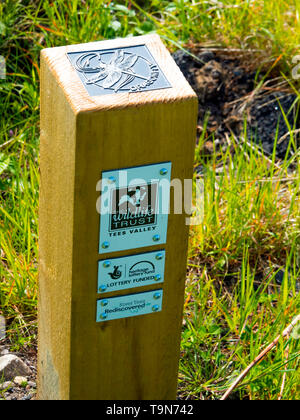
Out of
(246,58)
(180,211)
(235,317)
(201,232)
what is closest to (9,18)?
(246,58)

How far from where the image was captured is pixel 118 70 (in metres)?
1.60

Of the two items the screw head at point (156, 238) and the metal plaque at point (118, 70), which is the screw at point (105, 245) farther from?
the metal plaque at point (118, 70)

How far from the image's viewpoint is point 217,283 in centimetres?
280

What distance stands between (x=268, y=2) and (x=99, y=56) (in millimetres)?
2190

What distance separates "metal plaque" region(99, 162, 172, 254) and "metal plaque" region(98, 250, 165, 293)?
35 millimetres

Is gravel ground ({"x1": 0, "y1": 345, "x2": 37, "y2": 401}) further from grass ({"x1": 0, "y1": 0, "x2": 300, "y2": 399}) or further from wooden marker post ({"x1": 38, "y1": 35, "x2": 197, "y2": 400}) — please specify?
wooden marker post ({"x1": 38, "y1": 35, "x2": 197, "y2": 400})

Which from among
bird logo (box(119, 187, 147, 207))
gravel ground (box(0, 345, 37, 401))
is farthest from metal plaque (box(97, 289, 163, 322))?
gravel ground (box(0, 345, 37, 401))

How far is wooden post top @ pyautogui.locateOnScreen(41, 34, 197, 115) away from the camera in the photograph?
1505mm

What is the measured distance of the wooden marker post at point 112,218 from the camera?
153 cm

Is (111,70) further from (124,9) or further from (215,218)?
(124,9)

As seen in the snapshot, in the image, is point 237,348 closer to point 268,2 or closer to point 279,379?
point 279,379

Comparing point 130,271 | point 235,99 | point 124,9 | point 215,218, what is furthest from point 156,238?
point 124,9

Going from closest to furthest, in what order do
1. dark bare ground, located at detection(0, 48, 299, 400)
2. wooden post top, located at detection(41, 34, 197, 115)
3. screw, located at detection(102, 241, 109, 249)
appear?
1. wooden post top, located at detection(41, 34, 197, 115)
2. screw, located at detection(102, 241, 109, 249)
3. dark bare ground, located at detection(0, 48, 299, 400)
